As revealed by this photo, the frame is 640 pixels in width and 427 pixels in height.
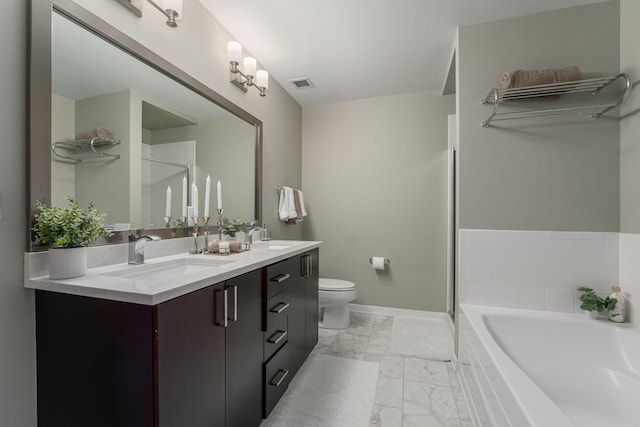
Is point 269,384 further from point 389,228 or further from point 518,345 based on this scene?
point 389,228

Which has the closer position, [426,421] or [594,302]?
[426,421]

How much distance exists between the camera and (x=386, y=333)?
96.7 inches

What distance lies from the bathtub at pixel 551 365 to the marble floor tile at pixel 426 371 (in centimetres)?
13

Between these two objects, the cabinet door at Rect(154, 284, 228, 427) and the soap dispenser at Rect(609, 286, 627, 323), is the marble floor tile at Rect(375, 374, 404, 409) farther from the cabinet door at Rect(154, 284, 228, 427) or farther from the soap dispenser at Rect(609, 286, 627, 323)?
the soap dispenser at Rect(609, 286, 627, 323)

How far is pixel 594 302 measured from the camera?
1522 millimetres

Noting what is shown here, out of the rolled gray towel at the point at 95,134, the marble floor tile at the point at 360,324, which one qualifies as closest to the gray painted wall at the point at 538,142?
the marble floor tile at the point at 360,324

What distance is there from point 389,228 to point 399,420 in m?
1.78

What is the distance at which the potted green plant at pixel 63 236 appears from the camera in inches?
35.4

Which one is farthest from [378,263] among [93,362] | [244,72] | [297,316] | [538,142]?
[93,362]

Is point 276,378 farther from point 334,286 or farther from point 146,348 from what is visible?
point 334,286

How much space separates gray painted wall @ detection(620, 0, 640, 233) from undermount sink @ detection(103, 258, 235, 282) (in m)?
2.20

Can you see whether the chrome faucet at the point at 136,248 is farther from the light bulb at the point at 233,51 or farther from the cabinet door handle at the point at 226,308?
the light bulb at the point at 233,51

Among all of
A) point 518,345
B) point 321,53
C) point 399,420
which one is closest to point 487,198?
point 518,345

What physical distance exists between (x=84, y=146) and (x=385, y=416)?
191 centimetres
